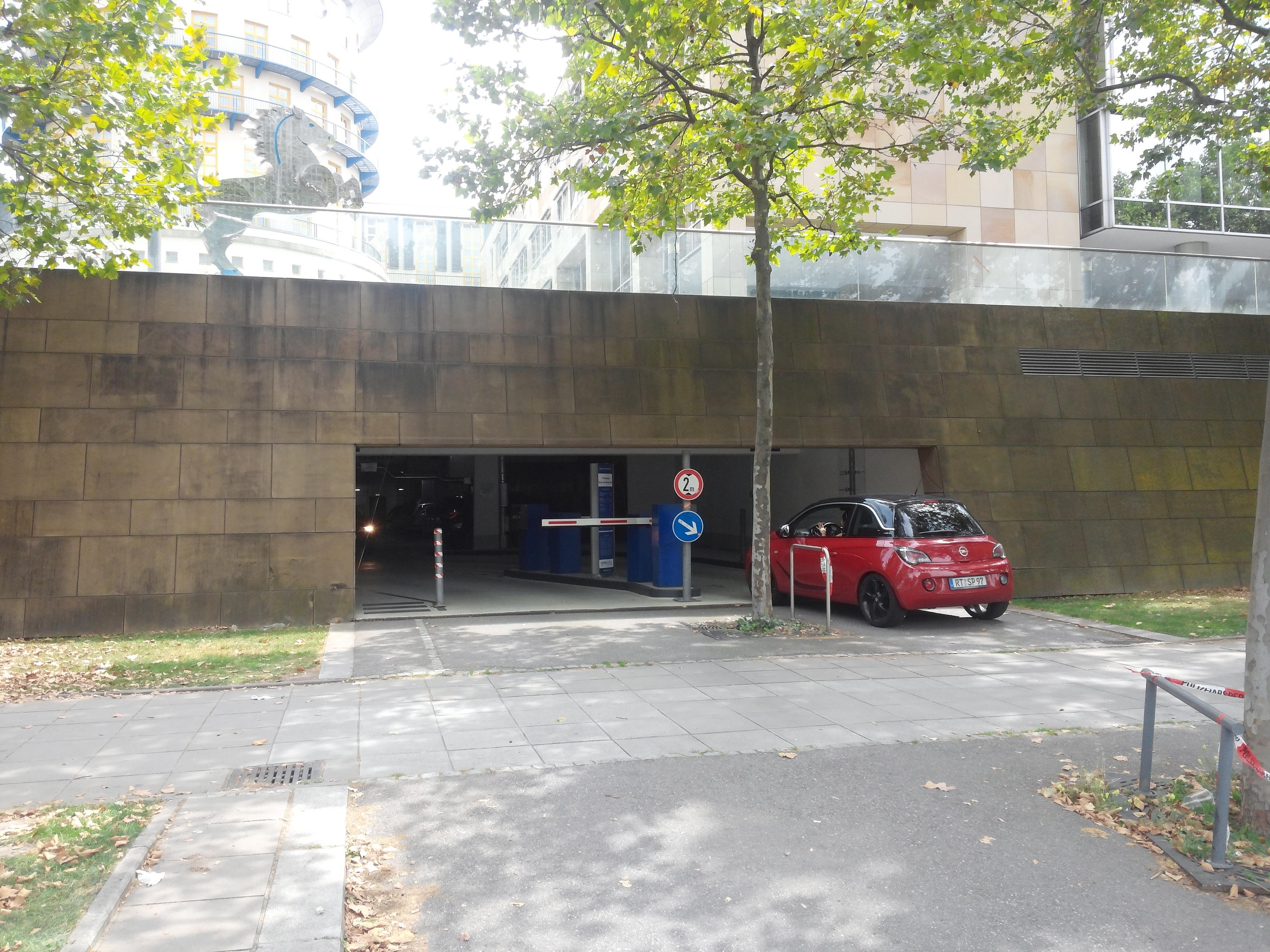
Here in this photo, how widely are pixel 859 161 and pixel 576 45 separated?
3970 millimetres

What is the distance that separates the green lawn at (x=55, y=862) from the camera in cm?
357

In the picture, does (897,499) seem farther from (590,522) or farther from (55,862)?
(55,862)

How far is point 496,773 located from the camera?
572 cm

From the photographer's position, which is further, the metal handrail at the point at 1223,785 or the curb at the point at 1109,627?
the curb at the point at 1109,627

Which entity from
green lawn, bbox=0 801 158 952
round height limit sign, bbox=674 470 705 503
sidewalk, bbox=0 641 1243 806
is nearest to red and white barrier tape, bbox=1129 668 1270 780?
sidewalk, bbox=0 641 1243 806

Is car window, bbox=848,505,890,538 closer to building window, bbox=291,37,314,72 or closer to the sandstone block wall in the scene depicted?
the sandstone block wall

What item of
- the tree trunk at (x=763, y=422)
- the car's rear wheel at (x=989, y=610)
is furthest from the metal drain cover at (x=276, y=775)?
the car's rear wheel at (x=989, y=610)

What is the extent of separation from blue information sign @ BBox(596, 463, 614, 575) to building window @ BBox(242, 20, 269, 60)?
38.4 meters

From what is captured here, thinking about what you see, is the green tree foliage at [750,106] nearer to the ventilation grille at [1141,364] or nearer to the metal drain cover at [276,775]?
the ventilation grille at [1141,364]

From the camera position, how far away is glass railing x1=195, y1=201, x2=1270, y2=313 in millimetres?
13461

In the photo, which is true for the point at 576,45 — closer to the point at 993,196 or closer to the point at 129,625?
the point at 129,625

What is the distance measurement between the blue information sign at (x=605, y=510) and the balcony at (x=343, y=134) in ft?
96.4

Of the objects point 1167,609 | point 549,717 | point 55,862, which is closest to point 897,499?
point 1167,609

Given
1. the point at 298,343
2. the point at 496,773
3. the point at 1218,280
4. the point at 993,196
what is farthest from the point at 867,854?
the point at 993,196
